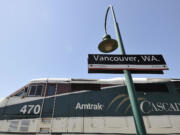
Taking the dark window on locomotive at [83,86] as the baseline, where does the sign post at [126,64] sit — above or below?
below

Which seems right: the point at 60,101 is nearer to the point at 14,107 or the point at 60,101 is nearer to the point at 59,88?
the point at 59,88

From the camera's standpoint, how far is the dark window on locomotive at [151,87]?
841 cm

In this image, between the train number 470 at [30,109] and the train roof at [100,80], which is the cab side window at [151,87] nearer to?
the train roof at [100,80]

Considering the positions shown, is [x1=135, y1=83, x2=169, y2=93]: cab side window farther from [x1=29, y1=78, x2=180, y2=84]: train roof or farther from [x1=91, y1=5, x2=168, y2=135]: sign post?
[x1=91, y1=5, x2=168, y2=135]: sign post

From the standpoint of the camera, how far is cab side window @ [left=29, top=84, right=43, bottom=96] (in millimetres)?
8086

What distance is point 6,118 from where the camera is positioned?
23.8 feet

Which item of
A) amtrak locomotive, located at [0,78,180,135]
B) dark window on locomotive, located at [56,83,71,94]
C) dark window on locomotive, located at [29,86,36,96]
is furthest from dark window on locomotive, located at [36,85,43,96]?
dark window on locomotive, located at [56,83,71,94]

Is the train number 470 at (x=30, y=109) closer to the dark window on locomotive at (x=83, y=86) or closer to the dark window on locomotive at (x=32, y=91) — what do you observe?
the dark window on locomotive at (x=32, y=91)

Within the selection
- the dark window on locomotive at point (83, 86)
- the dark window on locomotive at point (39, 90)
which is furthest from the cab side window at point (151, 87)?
the dark window on locomotive at point (39, 90)

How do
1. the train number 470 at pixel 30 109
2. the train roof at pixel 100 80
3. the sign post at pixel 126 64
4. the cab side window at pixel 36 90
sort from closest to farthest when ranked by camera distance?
the sign post at pixel 126 64 < the train number 470 at pixel 30 109 < the cab side window at pixel 36 90 < the train roof at pixel 100 80

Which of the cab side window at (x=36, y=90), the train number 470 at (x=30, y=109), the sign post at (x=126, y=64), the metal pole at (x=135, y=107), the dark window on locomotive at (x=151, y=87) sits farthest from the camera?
the dark window on locomotive at (x=151, y=87)

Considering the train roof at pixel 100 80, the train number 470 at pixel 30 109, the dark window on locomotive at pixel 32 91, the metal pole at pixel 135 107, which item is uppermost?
the train roof at pixel 100 80

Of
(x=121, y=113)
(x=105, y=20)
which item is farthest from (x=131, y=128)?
(x=105, y=20)

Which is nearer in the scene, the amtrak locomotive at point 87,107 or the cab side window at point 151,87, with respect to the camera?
the amtrak locomotive at point 87,107
